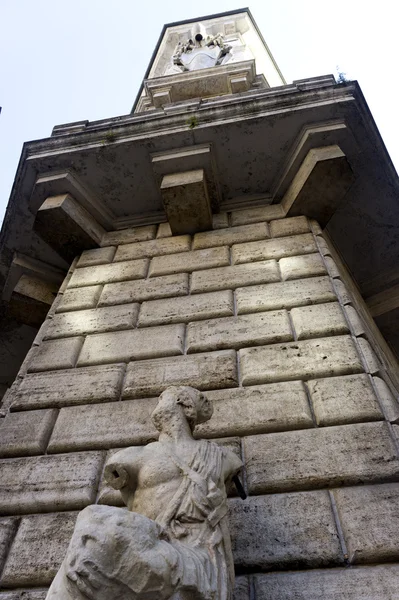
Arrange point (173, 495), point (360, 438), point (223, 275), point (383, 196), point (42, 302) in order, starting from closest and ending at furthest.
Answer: point (173, 495)
point (360, 438)
point (223, 275)
point (383, 196)
point (42, 302)

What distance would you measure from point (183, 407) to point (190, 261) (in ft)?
8.93

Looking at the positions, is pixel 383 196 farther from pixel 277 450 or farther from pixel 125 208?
pixel 277 450

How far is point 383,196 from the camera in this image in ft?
19.6

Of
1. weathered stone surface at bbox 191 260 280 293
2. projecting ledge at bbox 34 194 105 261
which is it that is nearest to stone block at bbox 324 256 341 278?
weathered stone surface at bbox 191 260 280 293

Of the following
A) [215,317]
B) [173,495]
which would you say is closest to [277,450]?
[173,495]

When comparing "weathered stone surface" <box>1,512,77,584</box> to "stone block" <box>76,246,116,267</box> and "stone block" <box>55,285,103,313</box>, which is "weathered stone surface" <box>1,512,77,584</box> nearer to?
"stone block" <box>55,285,103,313</box>

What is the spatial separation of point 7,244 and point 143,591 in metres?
5.66

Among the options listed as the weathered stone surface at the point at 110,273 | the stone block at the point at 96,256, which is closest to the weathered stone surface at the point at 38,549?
the weathered stone surface at the point at 110,273

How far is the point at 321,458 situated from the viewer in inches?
120

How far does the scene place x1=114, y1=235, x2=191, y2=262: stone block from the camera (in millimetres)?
5562

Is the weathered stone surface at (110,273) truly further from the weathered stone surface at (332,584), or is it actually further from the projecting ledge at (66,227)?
the weathered stone surface at (332,584)

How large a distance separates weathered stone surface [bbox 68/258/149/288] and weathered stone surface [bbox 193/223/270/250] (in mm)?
666

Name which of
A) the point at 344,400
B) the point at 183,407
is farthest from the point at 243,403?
the point at 183,407

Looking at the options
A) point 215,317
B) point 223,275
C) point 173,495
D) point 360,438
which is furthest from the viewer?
point 223,275
